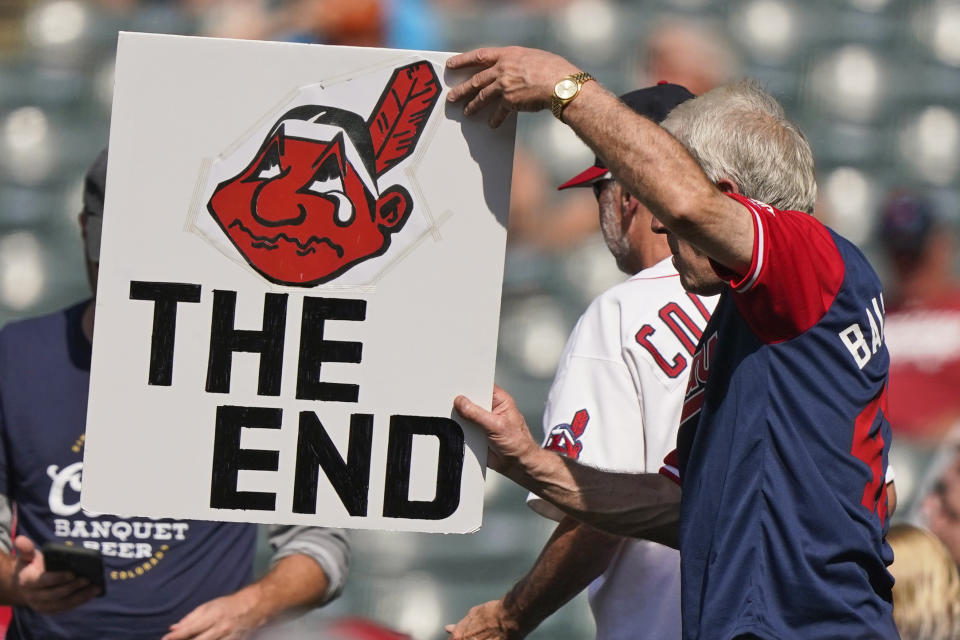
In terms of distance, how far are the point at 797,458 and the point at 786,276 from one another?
0.22 metres

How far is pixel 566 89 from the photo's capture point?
5.37ft

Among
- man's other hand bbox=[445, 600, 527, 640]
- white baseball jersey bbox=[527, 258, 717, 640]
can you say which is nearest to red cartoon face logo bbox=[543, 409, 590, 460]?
white baseball jersey bbox=[527, 258, 717, 640]

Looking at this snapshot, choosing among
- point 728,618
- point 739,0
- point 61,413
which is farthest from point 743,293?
point 739,0

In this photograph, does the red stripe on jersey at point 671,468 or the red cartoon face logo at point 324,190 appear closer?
the red cartoon face logo at point 324,190

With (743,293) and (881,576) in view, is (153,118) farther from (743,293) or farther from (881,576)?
(881,576)

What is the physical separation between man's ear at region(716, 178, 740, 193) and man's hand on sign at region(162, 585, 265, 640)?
49.9 inches

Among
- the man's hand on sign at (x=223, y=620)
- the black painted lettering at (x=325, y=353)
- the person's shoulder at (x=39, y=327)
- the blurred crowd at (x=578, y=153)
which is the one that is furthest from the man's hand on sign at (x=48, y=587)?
the blurred crowd at (x=578, y=153)

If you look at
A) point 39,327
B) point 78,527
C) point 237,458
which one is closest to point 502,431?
point 237,458

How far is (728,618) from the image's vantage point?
1.56 m

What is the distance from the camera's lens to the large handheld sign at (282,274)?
176 cm

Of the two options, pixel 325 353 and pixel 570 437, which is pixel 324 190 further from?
pixel 570 437

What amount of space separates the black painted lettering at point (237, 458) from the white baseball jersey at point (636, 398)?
1.63 feet

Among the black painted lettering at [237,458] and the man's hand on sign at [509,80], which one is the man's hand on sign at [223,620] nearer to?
the black painted lettering at [237,458]

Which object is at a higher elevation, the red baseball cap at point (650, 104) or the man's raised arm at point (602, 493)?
the red baseball cap at point (650, 104)
